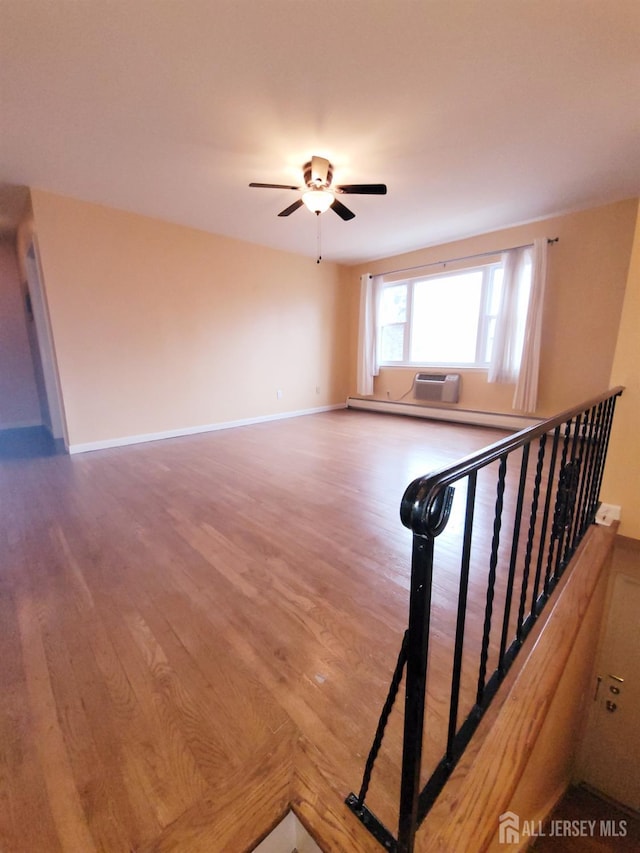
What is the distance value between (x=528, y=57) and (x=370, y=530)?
266 centimetres

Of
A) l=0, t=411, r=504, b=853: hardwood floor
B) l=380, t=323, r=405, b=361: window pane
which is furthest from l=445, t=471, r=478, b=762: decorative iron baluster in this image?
l=380, t=323, r=405, b=361: window pane

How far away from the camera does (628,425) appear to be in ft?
6.81

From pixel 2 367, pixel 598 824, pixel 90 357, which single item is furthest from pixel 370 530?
pixel 2 367

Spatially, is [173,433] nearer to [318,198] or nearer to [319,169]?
[318,198]

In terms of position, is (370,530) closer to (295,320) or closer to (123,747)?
(123,747)

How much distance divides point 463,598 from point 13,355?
637 cm

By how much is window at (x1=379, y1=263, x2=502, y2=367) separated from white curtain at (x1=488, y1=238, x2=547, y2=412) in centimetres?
21

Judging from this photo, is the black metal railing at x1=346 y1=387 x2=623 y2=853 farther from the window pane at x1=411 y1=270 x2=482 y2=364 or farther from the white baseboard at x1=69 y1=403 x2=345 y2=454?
the white baseboard at x1=69 y1=403 x2=345 y2=454

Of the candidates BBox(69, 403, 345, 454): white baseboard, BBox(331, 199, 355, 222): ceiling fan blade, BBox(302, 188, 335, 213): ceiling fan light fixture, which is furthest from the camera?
BBox(69, 403, 345, 454): white baseboard

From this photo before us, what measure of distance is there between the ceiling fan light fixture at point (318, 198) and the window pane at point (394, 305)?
116 inches

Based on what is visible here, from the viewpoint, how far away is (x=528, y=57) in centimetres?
179

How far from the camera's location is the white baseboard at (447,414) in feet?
14.7

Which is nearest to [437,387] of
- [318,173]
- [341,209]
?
[341,209]

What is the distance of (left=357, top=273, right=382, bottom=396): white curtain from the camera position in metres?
5.74
